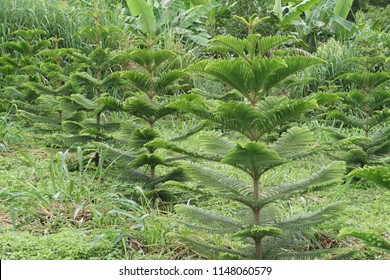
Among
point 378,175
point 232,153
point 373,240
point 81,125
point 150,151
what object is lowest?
point 373,240

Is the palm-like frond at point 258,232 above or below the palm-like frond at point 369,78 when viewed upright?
below

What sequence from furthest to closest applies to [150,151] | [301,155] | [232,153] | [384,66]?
1. [384,66]
2. [150,151]
3. [301,155]
4. [232,153]

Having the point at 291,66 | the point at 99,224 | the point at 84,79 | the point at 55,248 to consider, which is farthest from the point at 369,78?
the point at 55,248

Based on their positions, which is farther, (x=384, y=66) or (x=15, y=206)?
(x=384, y=66)

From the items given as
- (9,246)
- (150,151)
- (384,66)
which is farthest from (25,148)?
(384,66)

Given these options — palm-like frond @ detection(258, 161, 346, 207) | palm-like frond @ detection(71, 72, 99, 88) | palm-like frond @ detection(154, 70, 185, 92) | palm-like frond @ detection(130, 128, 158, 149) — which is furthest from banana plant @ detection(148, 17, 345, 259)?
palm-like frond @ detection(71, 72, 99, 88)

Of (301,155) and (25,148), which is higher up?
(25,148)

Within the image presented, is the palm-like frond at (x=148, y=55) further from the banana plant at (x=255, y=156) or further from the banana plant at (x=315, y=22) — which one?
the banana plant at (x=315, y=22)

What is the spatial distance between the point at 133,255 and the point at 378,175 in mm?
1862

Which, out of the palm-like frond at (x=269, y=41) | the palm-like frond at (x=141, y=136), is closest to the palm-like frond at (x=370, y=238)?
the palm-like frond at (x=269, y=41)

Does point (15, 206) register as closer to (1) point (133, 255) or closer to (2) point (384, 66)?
(1) point (133, 255)

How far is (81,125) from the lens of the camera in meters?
6.01

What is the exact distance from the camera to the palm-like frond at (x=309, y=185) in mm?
3699

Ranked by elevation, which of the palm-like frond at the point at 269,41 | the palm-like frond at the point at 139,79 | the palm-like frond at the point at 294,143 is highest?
the palm-like frond at the point at 139,79
